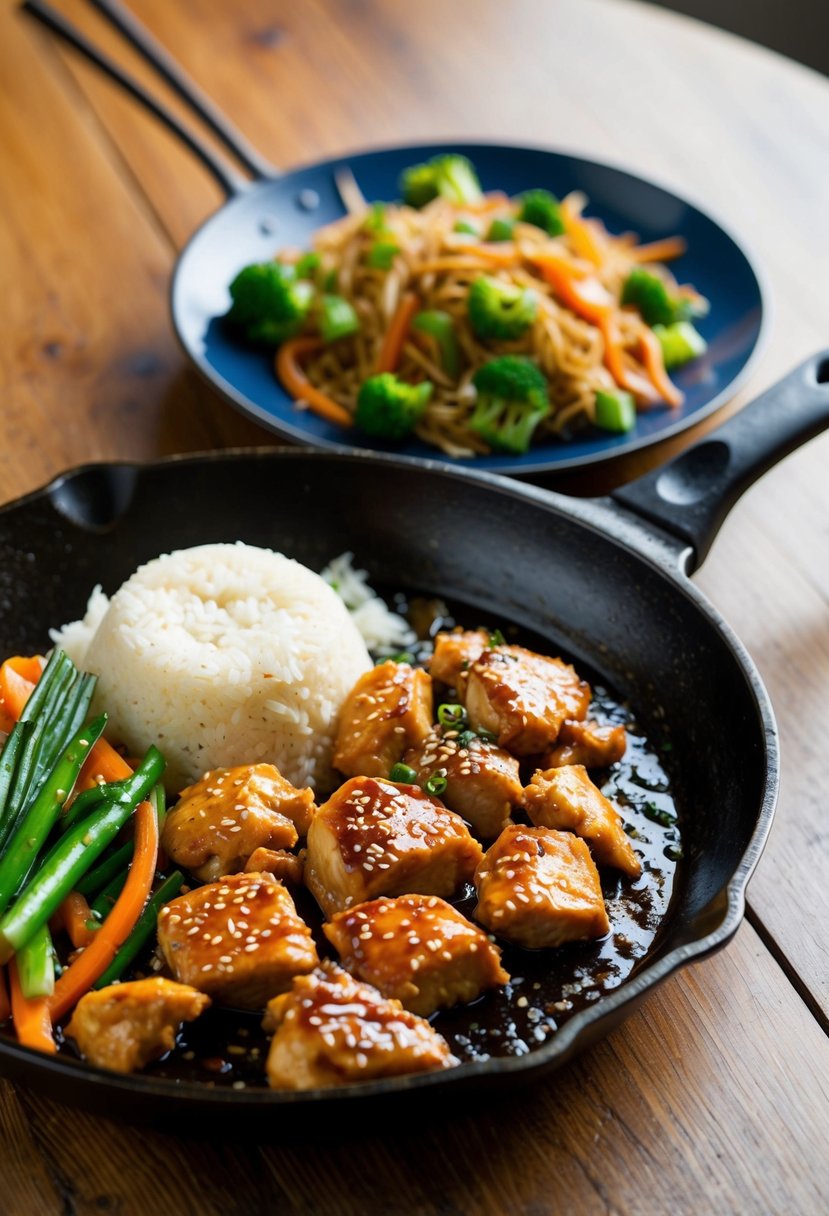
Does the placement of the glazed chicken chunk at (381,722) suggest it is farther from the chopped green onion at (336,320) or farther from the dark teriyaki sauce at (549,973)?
the chopped green onion at (336,320)

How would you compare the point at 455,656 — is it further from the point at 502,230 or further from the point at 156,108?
the point at 156,108

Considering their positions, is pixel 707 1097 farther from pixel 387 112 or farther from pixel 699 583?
pixel 387 112

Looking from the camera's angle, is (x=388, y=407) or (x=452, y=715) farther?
(x=388, y=407)

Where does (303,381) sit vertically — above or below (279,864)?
below

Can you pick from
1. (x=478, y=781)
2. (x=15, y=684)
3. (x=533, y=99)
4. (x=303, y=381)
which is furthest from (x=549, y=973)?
(x=533, y=99)

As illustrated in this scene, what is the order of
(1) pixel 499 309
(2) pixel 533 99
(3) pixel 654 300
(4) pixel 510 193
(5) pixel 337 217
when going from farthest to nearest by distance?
(2) pixel 533 99 < (4) pixel 510 193 < (5) pixel 337 217 < (3) pixel 654 300 < (1) pixel 499 309

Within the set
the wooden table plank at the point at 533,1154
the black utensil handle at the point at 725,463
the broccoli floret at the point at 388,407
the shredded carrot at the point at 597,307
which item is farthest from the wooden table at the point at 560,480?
the black utensil handle at the point at 725,463

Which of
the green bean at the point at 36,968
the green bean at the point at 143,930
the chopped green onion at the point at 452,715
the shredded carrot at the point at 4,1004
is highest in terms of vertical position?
the chopped green onion at the point at 452,715
